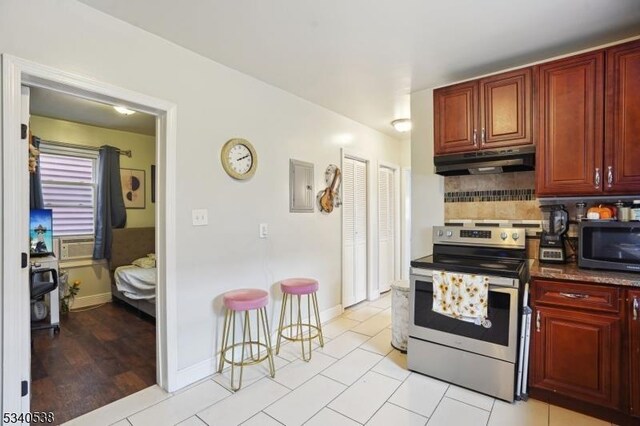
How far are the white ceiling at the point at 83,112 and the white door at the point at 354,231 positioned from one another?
249cm

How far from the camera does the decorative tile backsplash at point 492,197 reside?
104 inches

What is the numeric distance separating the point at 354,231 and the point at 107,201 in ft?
A: 11.2

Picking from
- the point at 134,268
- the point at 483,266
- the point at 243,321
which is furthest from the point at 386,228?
the point at 134,268

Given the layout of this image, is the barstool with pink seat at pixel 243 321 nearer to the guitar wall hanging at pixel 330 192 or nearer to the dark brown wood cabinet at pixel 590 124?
the guitar wall hanging at pixel 330 192

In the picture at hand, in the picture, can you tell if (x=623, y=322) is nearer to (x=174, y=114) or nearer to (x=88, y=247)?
(x=174, y=114)

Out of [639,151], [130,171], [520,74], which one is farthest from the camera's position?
[130,171]

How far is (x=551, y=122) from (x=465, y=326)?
159 centimetres

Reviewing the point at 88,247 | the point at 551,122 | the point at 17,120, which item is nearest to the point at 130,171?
the point at 88,247

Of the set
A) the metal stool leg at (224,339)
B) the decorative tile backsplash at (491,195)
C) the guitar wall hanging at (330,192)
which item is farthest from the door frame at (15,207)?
the decorative tile backsplash at (491,195)

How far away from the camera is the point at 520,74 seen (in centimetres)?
240

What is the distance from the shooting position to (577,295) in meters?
1.97

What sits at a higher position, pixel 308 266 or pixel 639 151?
pixel 639 151

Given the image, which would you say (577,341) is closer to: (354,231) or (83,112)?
(354,231)

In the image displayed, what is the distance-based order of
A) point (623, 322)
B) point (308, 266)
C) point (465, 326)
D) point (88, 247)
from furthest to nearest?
point (88, 247)
point (308, 266)
point (465, 326)
point (623, 322)
